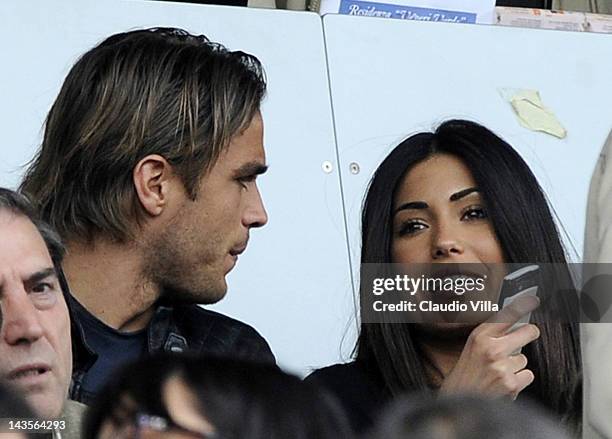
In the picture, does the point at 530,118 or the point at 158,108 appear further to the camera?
the point at 530,118

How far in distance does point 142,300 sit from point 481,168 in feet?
1.77

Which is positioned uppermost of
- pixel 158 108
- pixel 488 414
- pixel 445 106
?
pixel 445 106

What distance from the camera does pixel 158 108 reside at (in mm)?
1680

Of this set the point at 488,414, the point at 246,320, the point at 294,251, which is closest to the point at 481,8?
the point at 294,251

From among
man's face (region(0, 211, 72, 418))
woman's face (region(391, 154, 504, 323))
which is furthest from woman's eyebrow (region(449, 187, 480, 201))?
man's face (region(0, 211, 72, 418))

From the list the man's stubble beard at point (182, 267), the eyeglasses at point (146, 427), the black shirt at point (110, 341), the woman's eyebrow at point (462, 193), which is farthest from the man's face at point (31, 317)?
the woman's eyebrow at point (462, 193)

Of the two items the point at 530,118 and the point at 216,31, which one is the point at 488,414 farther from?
the point at 530,118

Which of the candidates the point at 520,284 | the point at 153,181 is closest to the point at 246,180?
the point at 153,181

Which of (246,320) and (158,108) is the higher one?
(158,108)

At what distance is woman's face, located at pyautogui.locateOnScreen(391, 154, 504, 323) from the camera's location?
1.78 metres

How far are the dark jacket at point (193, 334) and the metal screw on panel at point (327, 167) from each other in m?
0.29

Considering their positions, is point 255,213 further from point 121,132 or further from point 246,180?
point 121,132

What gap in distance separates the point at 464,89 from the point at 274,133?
362 millimetres

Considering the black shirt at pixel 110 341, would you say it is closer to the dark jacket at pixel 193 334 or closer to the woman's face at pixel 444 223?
the dark jacket at pixel 193 334
